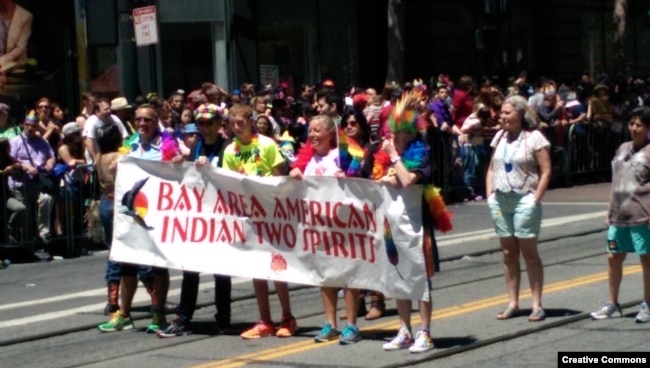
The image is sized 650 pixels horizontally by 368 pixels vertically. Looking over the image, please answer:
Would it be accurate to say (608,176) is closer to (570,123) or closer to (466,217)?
(570,123)

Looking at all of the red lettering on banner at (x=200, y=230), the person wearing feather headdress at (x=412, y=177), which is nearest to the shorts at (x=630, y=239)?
the person wearing feather headdress at (x=412, y=177)

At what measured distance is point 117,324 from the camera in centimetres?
1198

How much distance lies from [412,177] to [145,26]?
906cm

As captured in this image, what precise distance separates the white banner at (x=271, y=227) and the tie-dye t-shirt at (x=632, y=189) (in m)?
1.92

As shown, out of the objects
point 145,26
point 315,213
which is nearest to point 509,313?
point 315,213

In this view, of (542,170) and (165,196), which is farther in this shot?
(165,196)

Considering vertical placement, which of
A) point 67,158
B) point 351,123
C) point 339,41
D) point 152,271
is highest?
point 339,41

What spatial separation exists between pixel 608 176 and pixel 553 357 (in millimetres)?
17032

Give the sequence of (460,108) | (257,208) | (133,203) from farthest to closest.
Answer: (460,108)
(133,203)
(257,208)

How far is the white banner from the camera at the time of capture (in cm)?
1041

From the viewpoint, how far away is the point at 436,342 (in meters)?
10.5

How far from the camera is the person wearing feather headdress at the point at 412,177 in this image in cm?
1015

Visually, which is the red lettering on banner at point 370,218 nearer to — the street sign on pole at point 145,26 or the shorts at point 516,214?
the shorts at point 516,214

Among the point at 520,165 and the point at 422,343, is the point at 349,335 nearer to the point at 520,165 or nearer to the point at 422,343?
the point at 422,343
